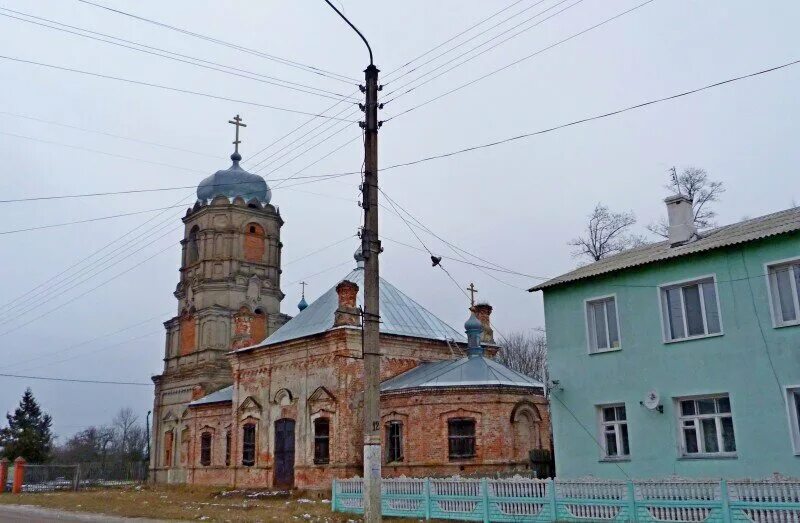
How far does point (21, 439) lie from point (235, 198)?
81.3 feet

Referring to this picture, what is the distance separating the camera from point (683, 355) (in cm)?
1550

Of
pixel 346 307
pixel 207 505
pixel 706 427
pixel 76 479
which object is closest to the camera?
pixel 706 427

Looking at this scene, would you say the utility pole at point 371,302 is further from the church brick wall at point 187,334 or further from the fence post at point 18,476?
the church brick wall at point 187,334

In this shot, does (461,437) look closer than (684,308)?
No

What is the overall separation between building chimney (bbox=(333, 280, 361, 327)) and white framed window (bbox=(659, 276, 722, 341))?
42.5 ft

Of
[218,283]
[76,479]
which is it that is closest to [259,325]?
[218,283]

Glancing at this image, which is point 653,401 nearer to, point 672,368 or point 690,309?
point 672,368

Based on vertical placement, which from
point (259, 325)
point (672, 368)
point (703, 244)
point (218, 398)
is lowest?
point (672, 368)

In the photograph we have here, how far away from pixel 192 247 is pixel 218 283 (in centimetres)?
381

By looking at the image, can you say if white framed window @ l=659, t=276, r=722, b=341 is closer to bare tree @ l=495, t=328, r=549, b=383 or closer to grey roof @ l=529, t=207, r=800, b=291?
grey roof @ l=529, t=207, r=800, b=291

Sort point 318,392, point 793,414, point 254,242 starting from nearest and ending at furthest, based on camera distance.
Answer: point 793,414, point 318,392, point 254,242

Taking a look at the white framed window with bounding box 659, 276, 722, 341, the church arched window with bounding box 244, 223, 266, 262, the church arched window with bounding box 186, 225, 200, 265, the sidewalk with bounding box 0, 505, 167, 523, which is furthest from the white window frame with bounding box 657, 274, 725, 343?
the church arched window with bounding box 186, 225, 200, 265

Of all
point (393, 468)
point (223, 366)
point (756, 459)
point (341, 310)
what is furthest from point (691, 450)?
point (223, 366)

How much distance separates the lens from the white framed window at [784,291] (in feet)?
46.4
